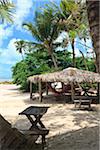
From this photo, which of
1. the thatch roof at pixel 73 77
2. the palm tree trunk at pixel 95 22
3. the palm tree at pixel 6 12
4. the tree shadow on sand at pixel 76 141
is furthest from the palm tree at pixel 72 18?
the palm tree trunk at pixel 95 22

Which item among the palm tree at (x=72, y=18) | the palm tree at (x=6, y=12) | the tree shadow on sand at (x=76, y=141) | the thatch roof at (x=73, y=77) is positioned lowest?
the tree shadow on sand at (x=76, y=141)

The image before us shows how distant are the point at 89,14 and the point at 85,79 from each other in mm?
13367

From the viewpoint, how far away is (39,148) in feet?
23.0

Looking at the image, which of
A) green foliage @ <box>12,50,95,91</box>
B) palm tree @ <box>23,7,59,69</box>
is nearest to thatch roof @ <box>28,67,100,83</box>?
green foliage @ <box>12,50,95,91</box>

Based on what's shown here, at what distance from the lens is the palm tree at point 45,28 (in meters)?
26.4

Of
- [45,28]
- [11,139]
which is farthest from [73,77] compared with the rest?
[11,139]

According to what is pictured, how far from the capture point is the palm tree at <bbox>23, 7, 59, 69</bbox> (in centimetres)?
2642

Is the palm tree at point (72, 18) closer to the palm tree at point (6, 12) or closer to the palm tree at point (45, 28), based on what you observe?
the palm tree at point (45, 28)

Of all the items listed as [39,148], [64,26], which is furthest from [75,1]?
[39,148]

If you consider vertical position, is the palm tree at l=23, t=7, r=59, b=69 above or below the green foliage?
above

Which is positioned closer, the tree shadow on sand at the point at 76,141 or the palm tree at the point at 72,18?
the tree shadow on sand at the point at 76,141

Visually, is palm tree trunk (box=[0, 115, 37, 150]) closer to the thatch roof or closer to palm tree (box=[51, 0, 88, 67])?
the thatch roof

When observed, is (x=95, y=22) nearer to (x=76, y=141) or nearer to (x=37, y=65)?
(x=76, y=141)

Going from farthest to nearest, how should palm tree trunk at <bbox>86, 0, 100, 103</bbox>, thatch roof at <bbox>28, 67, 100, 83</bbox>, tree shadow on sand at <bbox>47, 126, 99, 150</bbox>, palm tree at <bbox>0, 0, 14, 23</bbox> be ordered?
thatch roof at <bbox>28, 67, 100, 83</bbox> → palm tree at <bbox>0, 0, 14, 23</bbox> → tree shadow on sand at <bbox>47, 126, 99, 150</bbox> → palm tree trunk at <bbox>86, 0, 100, 103</bbox>
